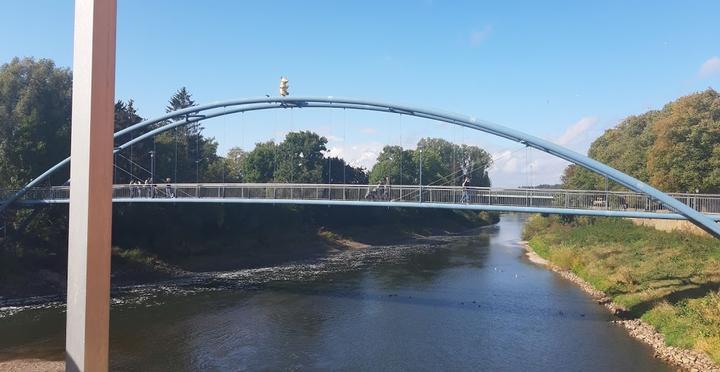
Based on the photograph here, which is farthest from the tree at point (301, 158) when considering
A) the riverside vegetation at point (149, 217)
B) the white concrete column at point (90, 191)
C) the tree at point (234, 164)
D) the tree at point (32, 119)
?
the white concrete column at point (90, 191)

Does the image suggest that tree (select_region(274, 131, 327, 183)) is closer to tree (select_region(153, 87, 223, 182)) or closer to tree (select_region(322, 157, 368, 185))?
tree (select_region(322, 157, 368, 185))

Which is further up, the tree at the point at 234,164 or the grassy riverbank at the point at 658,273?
the tree at the point at 234,164

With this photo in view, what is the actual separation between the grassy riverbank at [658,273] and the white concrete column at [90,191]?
15.1 metres

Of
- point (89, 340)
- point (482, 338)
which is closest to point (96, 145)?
point (89, 340)

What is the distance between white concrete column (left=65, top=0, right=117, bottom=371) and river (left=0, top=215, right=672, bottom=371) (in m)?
11.0

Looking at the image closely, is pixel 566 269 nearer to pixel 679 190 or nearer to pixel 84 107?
pixel 679 190

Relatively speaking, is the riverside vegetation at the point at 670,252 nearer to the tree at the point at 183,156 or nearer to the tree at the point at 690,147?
the tree at the point at 690,147

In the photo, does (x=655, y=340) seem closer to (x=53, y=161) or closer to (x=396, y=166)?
(x=53, y=161)

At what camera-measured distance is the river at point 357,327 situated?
47.7 feet

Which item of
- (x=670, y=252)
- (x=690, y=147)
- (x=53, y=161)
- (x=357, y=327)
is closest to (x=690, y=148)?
(x=690, y=147)

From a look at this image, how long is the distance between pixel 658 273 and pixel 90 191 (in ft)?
81.7

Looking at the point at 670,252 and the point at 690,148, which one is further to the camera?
the point at 670,252

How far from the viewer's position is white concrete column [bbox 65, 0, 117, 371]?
11.2 feet

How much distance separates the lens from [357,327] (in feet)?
59.2
